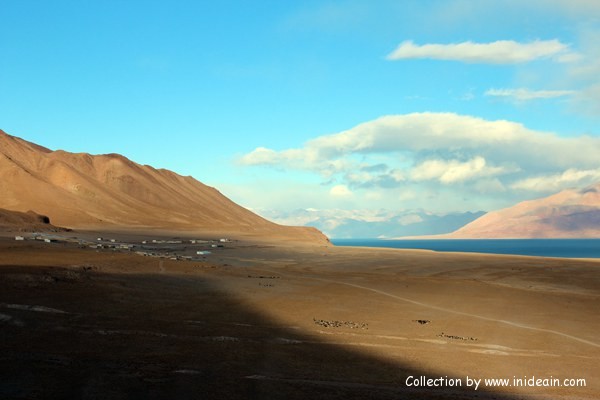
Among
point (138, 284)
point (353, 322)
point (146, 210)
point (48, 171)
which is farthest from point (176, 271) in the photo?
point (48, 171)

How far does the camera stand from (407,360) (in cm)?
1355

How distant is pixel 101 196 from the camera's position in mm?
140125

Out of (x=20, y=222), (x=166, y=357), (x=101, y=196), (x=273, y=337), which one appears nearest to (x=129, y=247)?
(x=20, y=222)

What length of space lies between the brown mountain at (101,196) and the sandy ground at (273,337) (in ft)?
266

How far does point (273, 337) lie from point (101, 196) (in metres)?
133

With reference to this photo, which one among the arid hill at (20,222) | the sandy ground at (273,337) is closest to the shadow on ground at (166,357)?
the sandy ground at (273,337)

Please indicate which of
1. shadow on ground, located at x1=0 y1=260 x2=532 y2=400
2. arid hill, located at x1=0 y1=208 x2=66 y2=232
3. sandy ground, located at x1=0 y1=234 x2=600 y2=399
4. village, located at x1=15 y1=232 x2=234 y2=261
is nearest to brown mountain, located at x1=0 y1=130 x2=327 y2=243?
arid hill, located at x1=0 y1=208 x2=66 y2=232

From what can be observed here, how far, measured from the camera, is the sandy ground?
34.2 feet

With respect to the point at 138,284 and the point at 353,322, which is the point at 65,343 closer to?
the point at 353,322

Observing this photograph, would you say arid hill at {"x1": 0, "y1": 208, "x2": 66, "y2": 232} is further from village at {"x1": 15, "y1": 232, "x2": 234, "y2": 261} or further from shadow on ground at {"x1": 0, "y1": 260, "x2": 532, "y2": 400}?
shadow on ground at {"x1": 0, "y1": 260, "x2": 532, "y2": 400}

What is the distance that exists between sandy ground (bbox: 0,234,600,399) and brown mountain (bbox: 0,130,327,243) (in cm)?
8118

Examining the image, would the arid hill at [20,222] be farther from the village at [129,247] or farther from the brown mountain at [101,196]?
the brown mountain at [101,196]

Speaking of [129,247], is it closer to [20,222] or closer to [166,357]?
[20,222]

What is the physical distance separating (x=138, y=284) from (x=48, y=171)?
136 metres
